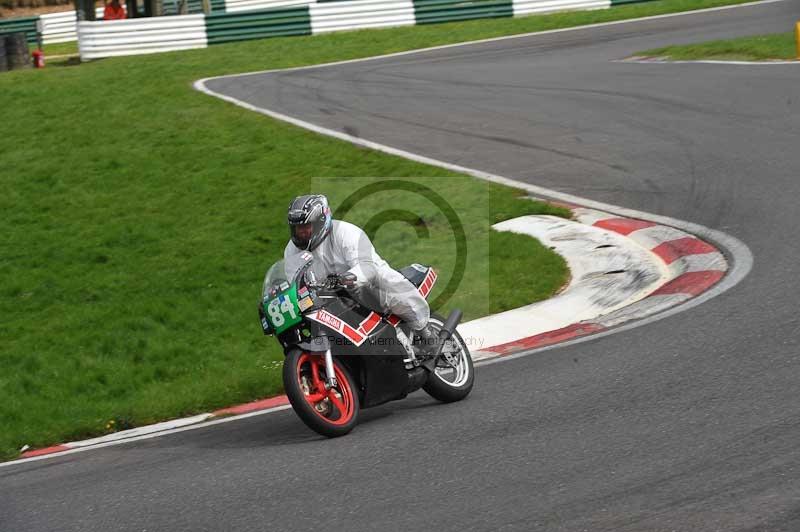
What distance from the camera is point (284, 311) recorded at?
734 cm

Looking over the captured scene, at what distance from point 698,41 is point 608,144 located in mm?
10648

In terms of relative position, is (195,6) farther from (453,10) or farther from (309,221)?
(309,221)

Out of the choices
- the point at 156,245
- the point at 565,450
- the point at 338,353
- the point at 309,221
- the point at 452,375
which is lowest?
the point at 156,245

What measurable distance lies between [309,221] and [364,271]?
527 millimetres

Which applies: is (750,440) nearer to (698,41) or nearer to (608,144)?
(608,144)

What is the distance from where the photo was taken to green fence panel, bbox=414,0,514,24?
1331 inches

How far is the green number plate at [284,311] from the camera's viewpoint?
733 centimetres

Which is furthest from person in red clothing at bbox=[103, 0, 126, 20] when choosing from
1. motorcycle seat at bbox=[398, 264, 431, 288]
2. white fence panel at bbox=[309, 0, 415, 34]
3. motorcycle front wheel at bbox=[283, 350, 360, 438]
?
motorcycle front wheel at bbox=[283, 350, 360, 438]

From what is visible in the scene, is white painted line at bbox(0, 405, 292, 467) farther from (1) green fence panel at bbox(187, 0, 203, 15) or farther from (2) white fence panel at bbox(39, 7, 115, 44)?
(1) green fence panel at bbox(187, 0, 203, 15)

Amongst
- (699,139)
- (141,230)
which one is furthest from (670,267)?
(141,230)

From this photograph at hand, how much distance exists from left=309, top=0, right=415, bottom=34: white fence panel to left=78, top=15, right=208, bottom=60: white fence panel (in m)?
3.42

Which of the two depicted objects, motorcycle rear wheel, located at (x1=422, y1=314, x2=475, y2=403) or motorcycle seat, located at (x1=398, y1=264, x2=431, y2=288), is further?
motorcycle seat, located at (x1=398, y1=264, x2=431, y2=288)

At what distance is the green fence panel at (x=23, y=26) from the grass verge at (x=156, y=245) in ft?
81.7

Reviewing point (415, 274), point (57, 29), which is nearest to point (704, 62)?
point (415, 274)
